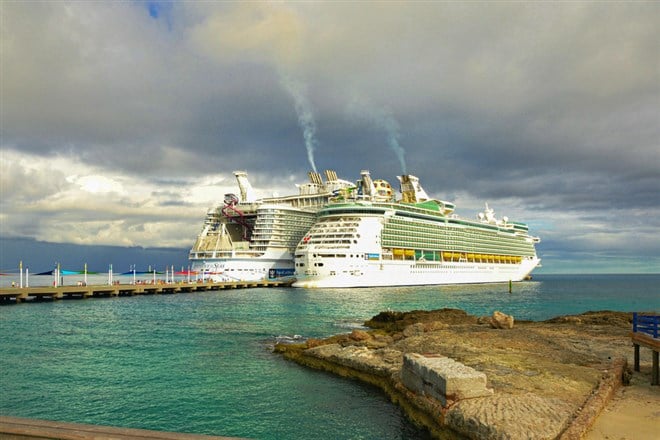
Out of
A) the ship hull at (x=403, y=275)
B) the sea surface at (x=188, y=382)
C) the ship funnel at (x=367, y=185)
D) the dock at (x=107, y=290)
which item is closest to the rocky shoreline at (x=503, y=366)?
the sea surface at (x=188, y=382)

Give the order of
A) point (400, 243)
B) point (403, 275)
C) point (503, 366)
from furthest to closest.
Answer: point (400, 243)
point (403, 275)
point (503, 366)

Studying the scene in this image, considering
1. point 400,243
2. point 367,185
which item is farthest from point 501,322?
point 367,185

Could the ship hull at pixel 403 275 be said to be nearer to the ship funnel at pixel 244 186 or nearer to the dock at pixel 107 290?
the dock at pixel 107 290

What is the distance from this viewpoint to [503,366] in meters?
16.5

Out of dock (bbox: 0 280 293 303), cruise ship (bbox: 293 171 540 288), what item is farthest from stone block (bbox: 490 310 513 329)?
dock (bbox: 0 280 293 303)

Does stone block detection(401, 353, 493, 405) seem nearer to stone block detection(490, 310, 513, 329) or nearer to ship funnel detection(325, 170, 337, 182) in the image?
stone block detection(490, 310, 513, 329)

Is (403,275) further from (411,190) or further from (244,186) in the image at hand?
(244,186)

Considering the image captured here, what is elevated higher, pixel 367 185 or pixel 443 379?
pixel 367 185

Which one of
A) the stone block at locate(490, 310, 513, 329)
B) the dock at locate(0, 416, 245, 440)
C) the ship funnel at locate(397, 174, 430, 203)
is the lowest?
the stone block at locate(490, 310, 513, 329)

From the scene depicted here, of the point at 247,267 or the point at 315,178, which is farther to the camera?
the point at 315,178

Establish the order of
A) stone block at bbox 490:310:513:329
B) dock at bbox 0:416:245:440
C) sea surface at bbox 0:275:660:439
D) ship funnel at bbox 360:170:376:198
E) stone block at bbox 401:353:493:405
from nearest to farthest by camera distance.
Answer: dock at bbox 0:416:245:440 < stone block at bbox 401:353:493:405 < sea surface at bbox 0:275:660:439 < stone block at bbox 490:310:513:329 < ship funnel at bbox 360:170:376:198

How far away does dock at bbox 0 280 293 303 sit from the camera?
59344 millimetres

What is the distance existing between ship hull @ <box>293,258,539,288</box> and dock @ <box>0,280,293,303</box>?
11917 millimetres

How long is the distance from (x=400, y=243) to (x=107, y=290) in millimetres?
48398
